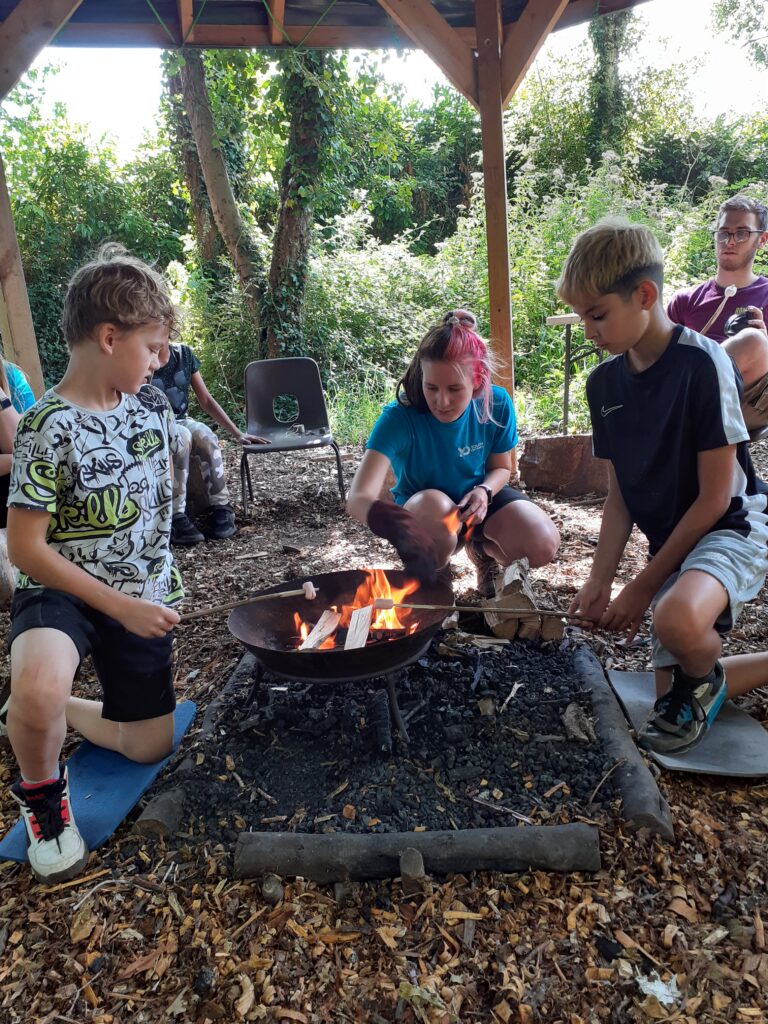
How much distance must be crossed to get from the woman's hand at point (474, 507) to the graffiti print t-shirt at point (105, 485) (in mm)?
1196

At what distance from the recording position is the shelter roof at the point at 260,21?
4.52 metres

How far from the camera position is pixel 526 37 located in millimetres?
4344

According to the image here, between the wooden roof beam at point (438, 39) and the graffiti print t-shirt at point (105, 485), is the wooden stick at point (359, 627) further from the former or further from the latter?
the wooden roof beam at point (438, 39)

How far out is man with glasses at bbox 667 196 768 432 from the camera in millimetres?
3305

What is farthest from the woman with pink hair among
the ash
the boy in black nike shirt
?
the boy in black nike shirt

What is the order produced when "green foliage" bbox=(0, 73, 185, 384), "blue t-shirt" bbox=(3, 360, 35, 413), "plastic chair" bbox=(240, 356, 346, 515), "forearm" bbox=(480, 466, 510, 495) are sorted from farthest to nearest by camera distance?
"green foliage" bbox=(0, 73, 185, 384), "plastic chair" bbox=(240, 356, 346, 515), "blue t-shirt" bbox=(3, 360, 35, 413), "forearm" bbox=(480, 466, 510, 495)

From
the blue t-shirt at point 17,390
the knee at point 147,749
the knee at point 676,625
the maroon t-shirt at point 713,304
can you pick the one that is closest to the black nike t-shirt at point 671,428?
the knee at point 676,625

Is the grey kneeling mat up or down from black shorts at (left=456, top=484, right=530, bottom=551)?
down

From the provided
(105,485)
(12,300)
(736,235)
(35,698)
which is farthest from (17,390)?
(736,235)

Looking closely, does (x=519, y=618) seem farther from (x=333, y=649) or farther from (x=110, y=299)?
(x=110, y=299)

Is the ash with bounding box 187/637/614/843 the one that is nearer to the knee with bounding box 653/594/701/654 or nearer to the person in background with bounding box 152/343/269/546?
the knee with bounding box 653/594/701/654

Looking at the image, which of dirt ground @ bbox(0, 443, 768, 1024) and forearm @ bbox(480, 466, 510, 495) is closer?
dirt ground @ bbox(0, 443, 768, 1024)

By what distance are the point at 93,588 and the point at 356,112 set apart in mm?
8199

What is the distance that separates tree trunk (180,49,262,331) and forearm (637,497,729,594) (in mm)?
7632
